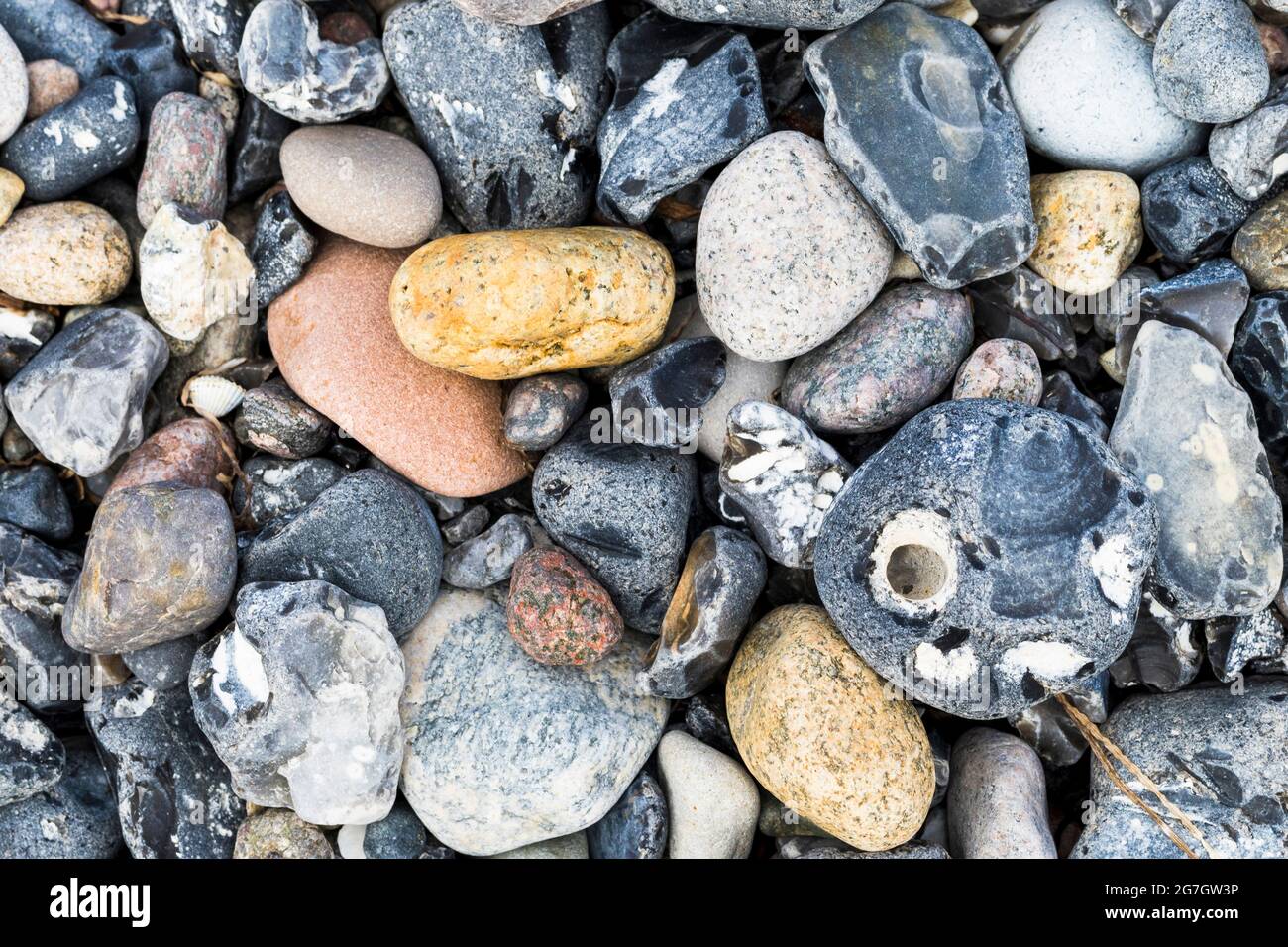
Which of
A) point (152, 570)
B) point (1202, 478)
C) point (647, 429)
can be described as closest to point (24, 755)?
point (152, 570)

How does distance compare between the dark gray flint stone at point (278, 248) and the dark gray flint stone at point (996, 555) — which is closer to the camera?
the dark gray flint stone at point (996, 555)

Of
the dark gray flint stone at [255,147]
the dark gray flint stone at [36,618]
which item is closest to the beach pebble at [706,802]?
the dark gray flint stone at [36,618]

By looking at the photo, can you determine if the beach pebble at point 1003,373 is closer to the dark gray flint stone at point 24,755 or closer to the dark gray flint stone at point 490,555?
the dark gray flint stone at point 490,555

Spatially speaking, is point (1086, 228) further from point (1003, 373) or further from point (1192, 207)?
point (1003, 373)

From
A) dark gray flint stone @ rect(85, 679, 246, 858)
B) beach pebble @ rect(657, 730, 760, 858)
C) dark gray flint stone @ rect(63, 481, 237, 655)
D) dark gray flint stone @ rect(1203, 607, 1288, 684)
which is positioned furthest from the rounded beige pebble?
dark gray flint stone @ rect(1203, 607, 1288, 684)

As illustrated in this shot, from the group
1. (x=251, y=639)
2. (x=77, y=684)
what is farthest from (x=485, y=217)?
(x=77, y=684)
